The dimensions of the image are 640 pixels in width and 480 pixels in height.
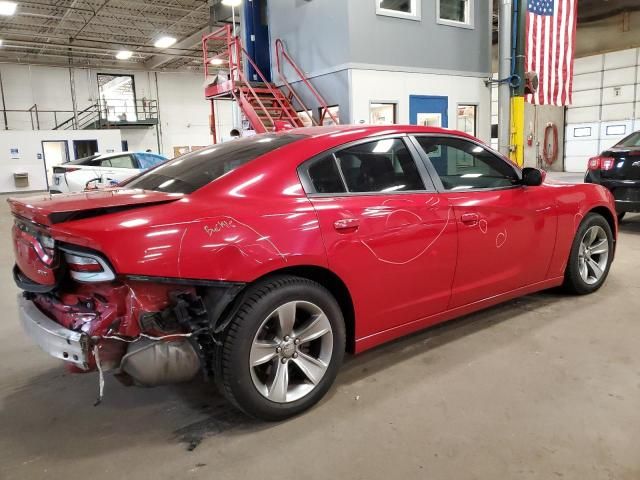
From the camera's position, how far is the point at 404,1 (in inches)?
380

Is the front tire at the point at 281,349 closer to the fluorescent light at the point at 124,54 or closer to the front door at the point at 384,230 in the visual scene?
the front door at the point at 384,230

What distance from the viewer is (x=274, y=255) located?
235cm

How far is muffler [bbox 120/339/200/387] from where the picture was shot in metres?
2.17

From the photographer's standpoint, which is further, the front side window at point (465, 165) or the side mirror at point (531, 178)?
the side mirror at point (531, 178)

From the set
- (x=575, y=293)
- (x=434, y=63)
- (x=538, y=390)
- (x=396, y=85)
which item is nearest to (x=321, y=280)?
(x=538, y=390)

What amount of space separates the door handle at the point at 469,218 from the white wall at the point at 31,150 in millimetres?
22673

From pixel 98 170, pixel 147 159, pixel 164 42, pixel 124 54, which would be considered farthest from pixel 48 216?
pixel 124 54

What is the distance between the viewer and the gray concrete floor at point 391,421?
215 cm

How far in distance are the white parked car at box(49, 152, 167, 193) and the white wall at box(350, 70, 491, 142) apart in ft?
15.3

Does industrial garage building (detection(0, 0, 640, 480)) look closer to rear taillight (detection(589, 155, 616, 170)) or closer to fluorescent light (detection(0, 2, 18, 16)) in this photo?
rear taillight (detection(589, 155, 616, 170))

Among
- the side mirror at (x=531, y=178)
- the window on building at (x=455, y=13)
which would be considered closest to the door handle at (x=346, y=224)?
the side mirror at (x=531, y=178)

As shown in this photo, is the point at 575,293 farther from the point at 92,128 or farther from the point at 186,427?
the point at 92,128

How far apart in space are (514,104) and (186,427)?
8.40m

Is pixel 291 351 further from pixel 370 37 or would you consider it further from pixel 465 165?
pixel 370 37
